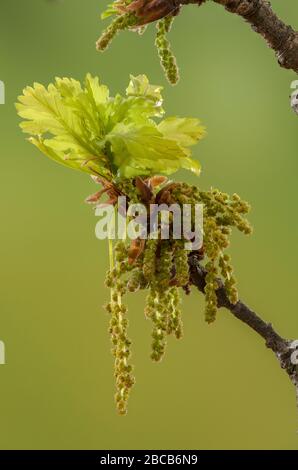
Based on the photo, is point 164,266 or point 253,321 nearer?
point 164,266

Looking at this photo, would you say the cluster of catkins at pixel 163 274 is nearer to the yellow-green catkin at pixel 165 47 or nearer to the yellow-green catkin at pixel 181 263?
the yellow-green catkin at pixel 181 263

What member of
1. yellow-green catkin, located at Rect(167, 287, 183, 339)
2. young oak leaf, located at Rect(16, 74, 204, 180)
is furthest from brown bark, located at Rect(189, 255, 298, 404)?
young oak leaf, located at Rect(16, 74, 204, 180)

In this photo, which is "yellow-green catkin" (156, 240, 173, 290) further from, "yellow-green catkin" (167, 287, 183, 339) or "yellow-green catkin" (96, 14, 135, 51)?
"yellow-green catkin" (96, 14, 135, 51)

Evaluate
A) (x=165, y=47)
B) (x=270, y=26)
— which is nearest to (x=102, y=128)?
(x=165, y=47)

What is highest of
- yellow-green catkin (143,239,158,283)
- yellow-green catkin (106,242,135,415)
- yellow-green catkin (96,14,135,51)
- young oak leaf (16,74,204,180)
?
yellow-green catkin (96,14,135,51)

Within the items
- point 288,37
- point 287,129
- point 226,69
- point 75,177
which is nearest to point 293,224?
point 287,129

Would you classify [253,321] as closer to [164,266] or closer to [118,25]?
[164,266]
